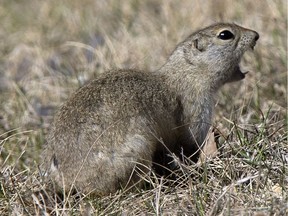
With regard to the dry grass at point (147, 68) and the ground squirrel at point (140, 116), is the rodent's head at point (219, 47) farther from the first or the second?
the dry grass at point (147, 68)

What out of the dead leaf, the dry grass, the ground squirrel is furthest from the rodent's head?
the dead leaf

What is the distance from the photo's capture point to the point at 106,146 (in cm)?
485

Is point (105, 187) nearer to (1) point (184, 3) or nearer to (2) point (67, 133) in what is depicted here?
(2) point (67, 133)

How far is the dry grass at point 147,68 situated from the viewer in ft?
15.4

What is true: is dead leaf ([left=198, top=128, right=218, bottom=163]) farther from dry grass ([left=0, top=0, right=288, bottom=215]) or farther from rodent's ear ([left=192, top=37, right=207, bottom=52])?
rodent's ear ([left=192, top=37, right=207, bottom=52])

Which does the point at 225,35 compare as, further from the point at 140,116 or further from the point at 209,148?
the point at 140,116

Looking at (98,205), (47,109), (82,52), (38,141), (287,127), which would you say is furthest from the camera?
(82,52)

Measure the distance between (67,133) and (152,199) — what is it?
722 millimetres

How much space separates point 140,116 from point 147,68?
9.45ft

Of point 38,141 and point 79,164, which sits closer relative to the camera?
point 79,164

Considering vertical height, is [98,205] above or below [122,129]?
below

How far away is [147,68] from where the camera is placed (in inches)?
311

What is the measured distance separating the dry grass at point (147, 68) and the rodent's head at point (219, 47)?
0.41m

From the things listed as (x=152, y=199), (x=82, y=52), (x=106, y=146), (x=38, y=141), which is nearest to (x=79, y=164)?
(x=106, y=146)
